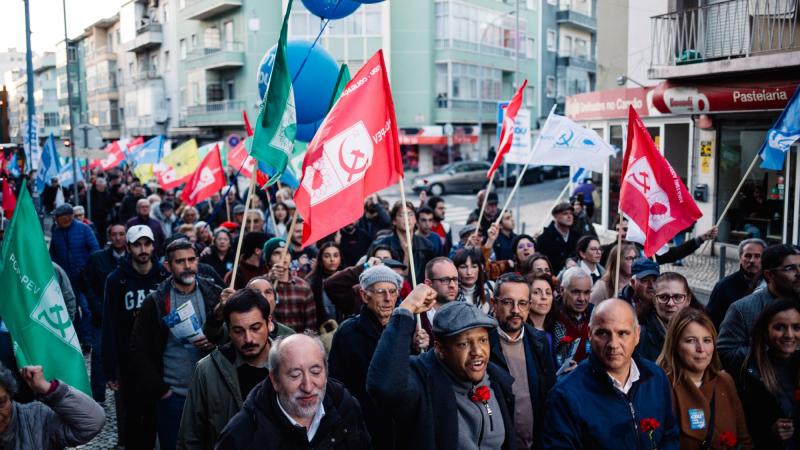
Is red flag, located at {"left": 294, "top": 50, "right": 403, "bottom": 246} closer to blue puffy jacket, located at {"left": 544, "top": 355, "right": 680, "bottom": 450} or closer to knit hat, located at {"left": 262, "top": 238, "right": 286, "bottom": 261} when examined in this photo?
blue puffy jacket, located at {"left": 544, "top": 355, "right": 680, "bottom": 450}

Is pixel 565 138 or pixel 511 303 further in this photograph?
pixel 565 138

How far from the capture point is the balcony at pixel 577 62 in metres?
49.1

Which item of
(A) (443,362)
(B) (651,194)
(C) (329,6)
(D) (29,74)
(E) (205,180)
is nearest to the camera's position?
(A) (443,362)

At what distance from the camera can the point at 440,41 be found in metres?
40.6

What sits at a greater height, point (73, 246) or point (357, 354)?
point (357, 354)

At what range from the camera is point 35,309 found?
13.3ft

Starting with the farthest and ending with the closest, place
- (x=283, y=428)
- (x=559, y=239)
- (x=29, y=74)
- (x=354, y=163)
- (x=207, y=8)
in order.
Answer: (x=207, y=8), (x=29, y=74), (x=559, y=239), (x=354, y=163), (x=283, y=428)

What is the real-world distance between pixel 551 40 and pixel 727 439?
154 feet

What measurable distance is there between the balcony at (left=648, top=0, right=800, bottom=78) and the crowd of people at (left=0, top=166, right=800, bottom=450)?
29.4ft

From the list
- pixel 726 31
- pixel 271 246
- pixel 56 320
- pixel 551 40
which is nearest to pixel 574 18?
pixel 551 40

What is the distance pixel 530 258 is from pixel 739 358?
2.44 m

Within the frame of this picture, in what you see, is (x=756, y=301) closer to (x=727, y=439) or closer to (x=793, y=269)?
(x=793, y=269)

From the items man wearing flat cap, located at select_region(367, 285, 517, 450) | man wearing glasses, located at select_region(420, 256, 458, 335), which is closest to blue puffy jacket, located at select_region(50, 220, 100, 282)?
man wearing glasses, located at select_region(420, 256, 458, 335)

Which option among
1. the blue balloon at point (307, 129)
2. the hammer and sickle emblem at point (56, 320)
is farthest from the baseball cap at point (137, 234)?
the blue balloon at point (307, 129)
